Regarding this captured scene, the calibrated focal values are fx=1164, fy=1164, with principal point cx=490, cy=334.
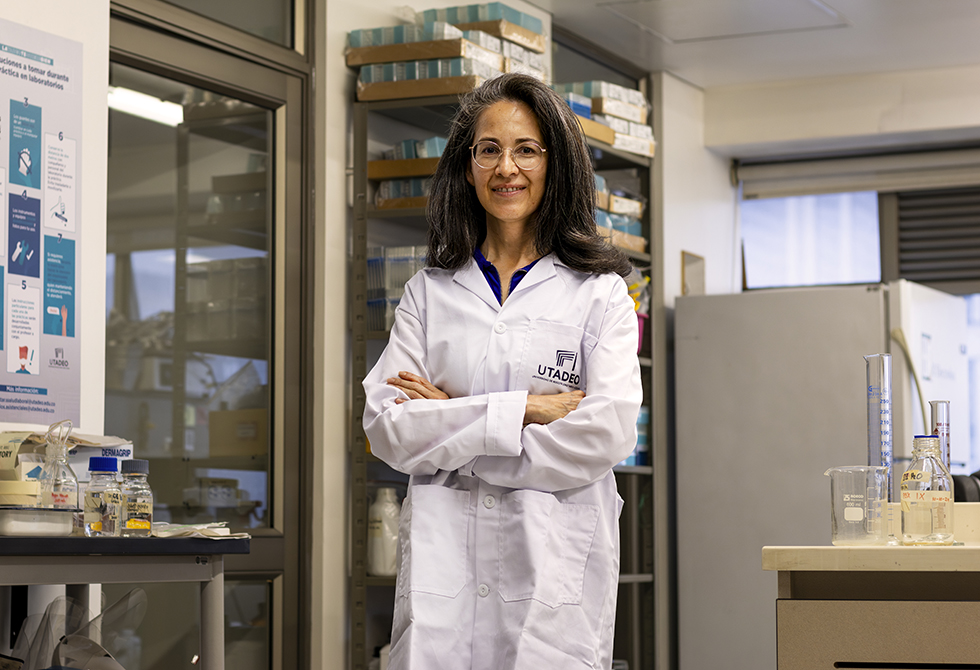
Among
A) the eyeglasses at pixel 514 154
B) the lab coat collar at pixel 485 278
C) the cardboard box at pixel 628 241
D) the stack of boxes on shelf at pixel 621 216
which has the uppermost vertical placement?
the stack of boxes on shelf at pixel 621 216

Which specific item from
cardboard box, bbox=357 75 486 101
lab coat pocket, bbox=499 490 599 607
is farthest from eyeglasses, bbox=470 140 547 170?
cardboard box, bbox=357 75 486 101

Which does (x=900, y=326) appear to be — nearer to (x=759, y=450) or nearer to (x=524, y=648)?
(x=759, y=450)

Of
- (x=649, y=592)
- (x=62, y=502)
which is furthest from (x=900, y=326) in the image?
(x=62, y=502)

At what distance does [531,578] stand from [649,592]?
285 cm

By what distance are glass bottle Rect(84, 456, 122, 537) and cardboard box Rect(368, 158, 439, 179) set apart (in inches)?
59.0

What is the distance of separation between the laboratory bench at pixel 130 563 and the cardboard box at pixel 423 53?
5.61 ft

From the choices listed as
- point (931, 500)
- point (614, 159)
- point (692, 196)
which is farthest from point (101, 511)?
point (692, 196)

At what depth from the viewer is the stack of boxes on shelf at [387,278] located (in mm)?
3283

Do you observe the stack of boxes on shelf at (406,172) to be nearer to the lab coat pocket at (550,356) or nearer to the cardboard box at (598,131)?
the cardboard box at (598,131)

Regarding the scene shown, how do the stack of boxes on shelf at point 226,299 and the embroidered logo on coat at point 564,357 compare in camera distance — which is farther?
the stack of boxes on shelf at point 226,299

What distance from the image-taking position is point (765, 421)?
4477 millimetres

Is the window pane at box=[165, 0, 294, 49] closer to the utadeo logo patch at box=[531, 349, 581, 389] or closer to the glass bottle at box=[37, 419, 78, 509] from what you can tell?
the glass bottle at box=[37, 419, 78, 509]

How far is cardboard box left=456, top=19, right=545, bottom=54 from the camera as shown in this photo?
3412 mm

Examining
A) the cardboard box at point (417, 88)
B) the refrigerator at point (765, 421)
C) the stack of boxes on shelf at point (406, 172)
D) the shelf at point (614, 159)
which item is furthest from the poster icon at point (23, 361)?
the refrigerator at point (765, 421)
